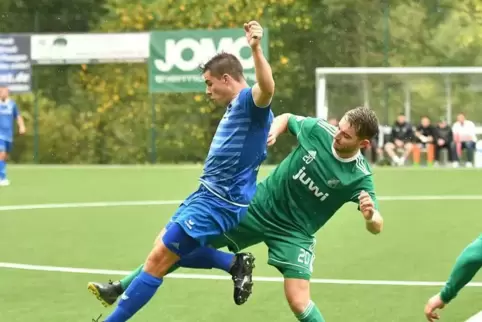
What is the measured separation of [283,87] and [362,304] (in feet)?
64.4

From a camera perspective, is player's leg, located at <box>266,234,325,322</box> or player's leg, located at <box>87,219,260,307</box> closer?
player's leg, located at <box>266,234,325,322</box>

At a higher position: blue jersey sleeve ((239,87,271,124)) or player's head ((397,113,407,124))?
blue jersey sleeve ((239,87,271,124))

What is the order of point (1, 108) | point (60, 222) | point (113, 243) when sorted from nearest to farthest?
point (113, 243) < point (60, 222) < point (1, 108)

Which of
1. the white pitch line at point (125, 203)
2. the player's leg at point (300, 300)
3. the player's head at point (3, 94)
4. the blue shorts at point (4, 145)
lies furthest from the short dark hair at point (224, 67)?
the player's head at point (3, 94)

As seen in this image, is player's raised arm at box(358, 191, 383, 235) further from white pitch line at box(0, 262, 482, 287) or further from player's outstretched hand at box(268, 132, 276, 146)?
white pitch line at box(0, 262, 482, 287)

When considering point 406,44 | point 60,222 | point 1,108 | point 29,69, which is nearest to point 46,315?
point 60,222

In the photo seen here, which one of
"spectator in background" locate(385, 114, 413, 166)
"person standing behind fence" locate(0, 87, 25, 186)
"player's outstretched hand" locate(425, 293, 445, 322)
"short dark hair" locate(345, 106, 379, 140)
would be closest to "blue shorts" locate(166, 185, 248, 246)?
"short dark hair" locate(345, 106, 379, 140)

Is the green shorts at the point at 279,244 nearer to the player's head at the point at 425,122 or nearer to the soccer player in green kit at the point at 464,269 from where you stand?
the soccer player in green kit at the point at 464,269

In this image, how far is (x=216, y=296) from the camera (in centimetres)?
802

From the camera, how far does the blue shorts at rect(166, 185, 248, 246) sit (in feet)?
19.2

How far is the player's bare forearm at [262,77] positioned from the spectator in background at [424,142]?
19884 mm

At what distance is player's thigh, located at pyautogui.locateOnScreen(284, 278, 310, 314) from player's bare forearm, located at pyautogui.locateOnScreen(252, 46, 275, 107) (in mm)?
1108

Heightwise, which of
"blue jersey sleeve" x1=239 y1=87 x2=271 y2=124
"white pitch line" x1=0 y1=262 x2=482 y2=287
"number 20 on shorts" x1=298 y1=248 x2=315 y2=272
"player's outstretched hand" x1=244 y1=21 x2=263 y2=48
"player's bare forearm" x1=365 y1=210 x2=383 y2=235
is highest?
"player's outstretched hand" x1=244 y1=21 x2=263 y2=48

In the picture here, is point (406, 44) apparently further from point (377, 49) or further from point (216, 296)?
point (216, 296)
